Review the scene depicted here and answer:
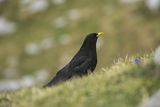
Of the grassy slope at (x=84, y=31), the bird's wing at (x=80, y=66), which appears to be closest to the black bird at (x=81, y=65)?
the bird's wing at (x=80, y=66)

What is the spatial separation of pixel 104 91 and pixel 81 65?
5.95 metres

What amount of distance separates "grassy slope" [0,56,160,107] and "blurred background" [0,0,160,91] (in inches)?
1614

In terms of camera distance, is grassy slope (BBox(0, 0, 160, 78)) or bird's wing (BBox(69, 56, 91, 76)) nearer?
bird's wing (BBox(69, 56, 91, 76))

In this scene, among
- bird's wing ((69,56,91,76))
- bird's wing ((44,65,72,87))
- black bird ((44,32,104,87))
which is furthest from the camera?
bird's wing ((69,56,91,76))

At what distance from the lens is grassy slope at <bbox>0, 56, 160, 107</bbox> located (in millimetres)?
11352

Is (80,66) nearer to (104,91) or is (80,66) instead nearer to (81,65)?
(81,65)

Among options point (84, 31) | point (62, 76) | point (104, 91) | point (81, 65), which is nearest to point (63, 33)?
point (84, 31)

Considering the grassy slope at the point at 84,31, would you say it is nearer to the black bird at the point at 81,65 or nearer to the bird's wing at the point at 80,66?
the black bird at the point at 81,65

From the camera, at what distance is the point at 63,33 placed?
211 feet

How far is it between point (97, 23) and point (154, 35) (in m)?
7.24

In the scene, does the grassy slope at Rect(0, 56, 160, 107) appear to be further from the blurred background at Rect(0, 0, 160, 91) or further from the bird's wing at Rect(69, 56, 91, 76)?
the blurred background at Rect(0, 0, 160, 91)

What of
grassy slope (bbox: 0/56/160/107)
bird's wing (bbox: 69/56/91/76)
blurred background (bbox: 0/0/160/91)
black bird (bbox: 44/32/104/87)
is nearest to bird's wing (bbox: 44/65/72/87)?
black bird (bbox: 44/32/104/87)

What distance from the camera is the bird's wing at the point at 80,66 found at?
17.6 metres

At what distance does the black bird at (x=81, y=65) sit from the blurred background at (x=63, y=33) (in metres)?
35.0
